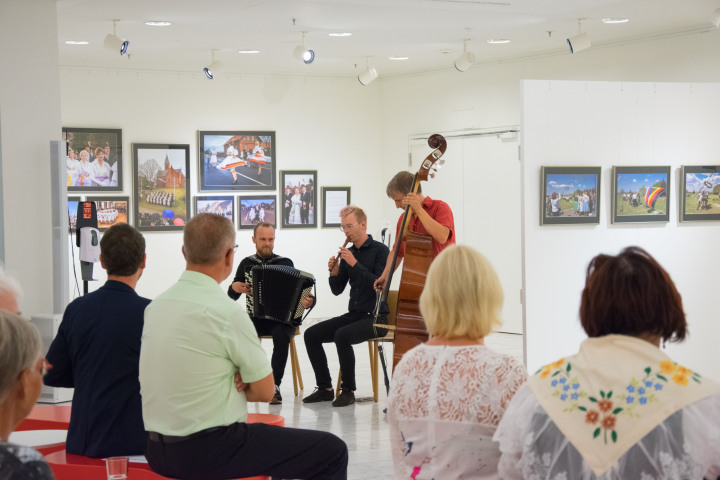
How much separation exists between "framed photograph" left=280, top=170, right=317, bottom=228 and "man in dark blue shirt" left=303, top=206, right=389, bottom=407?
4717 mm

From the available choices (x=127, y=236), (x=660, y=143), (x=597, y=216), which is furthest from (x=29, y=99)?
(x=660, y=143)

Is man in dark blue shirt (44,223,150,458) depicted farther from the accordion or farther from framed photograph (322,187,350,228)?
framed photograph (322,187,350,228)

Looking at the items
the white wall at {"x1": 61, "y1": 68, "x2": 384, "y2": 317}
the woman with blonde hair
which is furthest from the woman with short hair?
the white wall at {"x1": 61, "y1": 68, "x2": 384, "y2": 317}

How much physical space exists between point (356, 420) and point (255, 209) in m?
5.51

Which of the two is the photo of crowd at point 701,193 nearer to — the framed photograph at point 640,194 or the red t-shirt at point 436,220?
the framed photograph at point 640,194

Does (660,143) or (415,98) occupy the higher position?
(415,98)

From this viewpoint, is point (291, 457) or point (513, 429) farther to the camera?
point (291, 457)

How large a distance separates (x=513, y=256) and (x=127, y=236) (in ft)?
24.0

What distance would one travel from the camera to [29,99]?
6.74 meters

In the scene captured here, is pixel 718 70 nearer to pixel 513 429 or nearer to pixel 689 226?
pixel 689 226

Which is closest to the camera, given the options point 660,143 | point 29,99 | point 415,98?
point 29,99

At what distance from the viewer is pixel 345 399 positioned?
660 cm

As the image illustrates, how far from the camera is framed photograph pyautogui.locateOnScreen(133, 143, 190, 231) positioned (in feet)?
35.0

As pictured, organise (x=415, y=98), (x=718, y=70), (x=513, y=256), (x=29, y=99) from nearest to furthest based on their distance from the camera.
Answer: (x=29, y=99)
(x=718, y=70)
(x=513, y=256)
(x=415, y=98)
